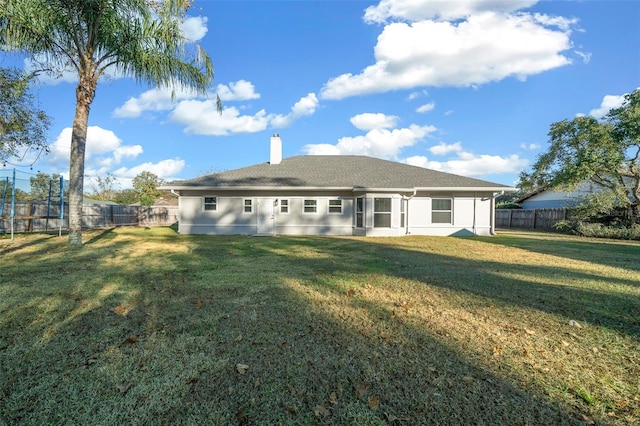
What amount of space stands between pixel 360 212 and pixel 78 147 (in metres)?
11.7

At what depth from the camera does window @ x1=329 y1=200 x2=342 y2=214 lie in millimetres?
16984

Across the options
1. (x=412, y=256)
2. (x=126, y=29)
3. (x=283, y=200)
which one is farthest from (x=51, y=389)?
(x=283, y=200)

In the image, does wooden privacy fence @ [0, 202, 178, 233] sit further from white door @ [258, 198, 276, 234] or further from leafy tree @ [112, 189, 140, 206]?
leafy tree @ [112, 189, 140, 206]

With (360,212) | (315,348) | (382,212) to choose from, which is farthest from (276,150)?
(315,348)

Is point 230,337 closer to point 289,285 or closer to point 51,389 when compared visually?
point 51,389

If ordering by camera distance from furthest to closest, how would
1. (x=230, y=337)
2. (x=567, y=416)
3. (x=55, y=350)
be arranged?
(x=230, y=337)
(x=55, y=350)
(x=567, y=416)

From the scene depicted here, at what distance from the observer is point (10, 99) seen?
40.8 ft

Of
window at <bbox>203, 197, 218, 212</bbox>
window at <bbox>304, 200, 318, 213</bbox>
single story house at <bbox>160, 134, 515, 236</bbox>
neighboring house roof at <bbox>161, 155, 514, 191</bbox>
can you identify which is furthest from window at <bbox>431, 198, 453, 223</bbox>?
window at <bbox>203, 197, 218, 212</bbox>

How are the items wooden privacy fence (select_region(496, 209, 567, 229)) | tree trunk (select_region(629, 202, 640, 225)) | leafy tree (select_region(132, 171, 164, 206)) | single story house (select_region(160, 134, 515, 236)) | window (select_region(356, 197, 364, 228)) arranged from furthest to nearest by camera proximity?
leafy tree (select_region(132, 171, 164, 206))
wooden privacy fence (select_region(496, 209, 567, 229))
tree trunk (select_region(629, 202, 640, 225))
single story house (select_region(160, 134, 515, 236))
window (select_region(356, 197, 364, 228))

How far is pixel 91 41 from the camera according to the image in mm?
9789

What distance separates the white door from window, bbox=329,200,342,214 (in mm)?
3054

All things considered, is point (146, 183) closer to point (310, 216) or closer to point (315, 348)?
point (310, 216)

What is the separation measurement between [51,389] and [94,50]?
11.0 m

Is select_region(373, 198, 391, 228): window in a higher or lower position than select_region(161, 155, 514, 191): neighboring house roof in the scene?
lower
